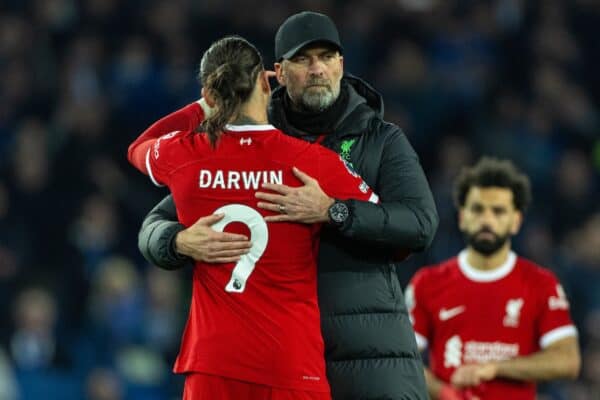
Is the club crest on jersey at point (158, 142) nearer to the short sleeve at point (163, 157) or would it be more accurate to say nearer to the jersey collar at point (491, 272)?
the short sleeve at point (163, 157)

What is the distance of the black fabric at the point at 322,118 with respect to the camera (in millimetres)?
4262

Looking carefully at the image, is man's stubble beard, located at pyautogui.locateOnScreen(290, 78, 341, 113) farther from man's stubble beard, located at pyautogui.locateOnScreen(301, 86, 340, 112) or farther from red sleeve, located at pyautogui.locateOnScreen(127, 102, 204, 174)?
red sleeve, located at pyautogui.locateOnScreen(127, 102, 204, 174)

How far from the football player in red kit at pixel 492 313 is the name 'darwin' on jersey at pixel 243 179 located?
1.88 m

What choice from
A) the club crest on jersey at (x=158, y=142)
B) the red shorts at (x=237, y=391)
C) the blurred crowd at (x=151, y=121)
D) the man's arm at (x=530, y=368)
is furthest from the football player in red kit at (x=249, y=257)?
the blurred crowd at (x=151, y=121)

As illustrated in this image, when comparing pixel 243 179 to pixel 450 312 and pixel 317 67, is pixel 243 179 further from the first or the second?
pixel 450 312

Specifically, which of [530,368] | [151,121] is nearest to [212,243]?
[530,368]

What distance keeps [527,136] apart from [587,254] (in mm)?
1531

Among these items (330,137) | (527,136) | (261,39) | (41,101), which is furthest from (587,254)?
(330,137)

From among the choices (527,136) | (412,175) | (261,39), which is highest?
(261,39)

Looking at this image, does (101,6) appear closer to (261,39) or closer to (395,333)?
(261,39)

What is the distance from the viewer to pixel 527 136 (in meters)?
10.3

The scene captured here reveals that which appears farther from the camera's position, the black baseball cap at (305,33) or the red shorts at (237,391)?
the black baseball cap at (305,33)

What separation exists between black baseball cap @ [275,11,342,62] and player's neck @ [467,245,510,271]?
1.83 metres

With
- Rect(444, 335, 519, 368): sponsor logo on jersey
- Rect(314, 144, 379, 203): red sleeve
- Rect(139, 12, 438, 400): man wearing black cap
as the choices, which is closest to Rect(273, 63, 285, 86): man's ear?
Rect(139, 12, 438, 400): man wearing black cap
